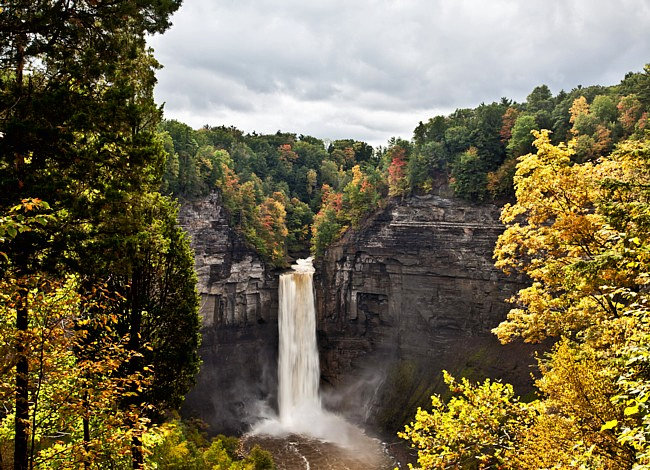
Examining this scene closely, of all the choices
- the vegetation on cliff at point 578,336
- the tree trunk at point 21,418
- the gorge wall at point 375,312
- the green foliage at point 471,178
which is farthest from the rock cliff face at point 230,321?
the vegetation on cliff at point 578,336

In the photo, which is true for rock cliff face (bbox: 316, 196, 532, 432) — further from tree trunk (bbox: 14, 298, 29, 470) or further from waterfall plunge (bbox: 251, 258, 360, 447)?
tree trunk (bbox: 14, 298, 29, 470)

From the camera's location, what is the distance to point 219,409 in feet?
138

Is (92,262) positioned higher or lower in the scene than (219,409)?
higher

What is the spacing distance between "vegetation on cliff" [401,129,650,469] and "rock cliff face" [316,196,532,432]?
26161 millimetres

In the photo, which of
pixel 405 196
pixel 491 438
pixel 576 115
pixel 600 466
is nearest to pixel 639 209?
pixel 600 466

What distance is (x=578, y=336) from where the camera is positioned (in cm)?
1084

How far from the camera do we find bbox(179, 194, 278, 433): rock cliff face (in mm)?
42656

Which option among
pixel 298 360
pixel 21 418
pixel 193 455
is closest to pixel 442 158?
pixel 298 360

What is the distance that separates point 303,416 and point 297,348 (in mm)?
6692

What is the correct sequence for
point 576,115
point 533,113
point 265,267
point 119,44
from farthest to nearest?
point 265,267, point 533,113, point 576,115, point 119,44

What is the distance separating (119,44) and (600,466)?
12.4m

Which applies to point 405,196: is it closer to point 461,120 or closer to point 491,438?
point 461,120

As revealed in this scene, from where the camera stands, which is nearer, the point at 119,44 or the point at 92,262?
the point at 92,262

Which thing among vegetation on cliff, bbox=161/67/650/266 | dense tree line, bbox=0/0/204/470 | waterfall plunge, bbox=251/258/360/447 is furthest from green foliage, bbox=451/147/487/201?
dense tree line, bbox=0/0/204/470
